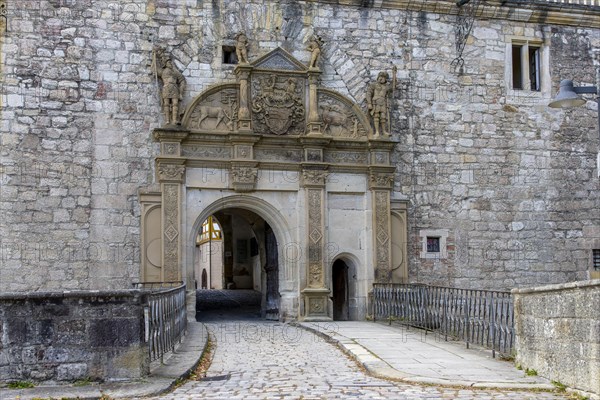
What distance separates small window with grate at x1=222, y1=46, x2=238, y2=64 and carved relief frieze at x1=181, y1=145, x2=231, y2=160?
1778 mm

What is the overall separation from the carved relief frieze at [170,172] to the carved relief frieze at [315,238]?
2.59 meters

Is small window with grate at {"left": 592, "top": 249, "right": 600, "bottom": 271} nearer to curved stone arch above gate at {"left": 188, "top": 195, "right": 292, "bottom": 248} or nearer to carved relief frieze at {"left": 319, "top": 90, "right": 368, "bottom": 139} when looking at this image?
carved relief frieze at {"left": 319, "top": 90, "right": 368, "bottom": 139}

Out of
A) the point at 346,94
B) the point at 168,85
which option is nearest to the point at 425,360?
the point at 168,85

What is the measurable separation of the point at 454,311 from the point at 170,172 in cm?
625

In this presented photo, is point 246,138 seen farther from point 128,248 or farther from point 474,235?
point 474,235

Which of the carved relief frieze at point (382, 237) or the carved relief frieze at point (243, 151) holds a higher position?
the carved relief frieze at point (243, 151)

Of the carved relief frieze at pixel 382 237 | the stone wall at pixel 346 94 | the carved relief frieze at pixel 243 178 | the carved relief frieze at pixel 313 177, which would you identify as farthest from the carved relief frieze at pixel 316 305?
the carved relief frieze at pixel 243 178

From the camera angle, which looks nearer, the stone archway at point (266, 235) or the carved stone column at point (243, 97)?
the carved stone column at point (243, 97)

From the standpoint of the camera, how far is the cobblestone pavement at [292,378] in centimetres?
759

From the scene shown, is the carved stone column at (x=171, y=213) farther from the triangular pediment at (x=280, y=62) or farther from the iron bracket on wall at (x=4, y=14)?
the iron bracket on wall at (x=4, y=14)

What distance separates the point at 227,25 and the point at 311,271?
16.9 ft

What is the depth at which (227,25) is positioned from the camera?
16.5 meters

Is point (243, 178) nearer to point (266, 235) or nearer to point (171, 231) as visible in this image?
point (171, 231)

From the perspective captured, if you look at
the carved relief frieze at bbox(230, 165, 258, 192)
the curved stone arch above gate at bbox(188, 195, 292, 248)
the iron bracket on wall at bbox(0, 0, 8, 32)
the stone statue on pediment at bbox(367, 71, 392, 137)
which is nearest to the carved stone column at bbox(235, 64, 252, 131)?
the carved relief frieze at bbox(230, 165, 258, 192)
